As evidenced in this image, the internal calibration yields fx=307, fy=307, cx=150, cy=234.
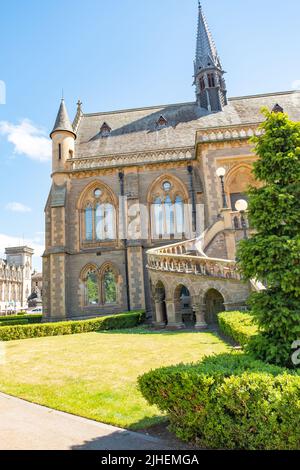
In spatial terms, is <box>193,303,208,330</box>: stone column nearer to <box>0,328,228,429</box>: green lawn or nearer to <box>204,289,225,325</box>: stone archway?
<box>204,289,225,325</box>: stone archway

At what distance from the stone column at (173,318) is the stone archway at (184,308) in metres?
0.06

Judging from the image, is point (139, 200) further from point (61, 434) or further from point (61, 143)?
point (61, 434)

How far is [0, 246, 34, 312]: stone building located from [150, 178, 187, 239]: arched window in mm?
53595

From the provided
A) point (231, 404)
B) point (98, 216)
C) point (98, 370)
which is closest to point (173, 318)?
point (98, 370)

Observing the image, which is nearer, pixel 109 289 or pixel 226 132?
pixel 226 132

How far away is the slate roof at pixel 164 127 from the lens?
2596 cm

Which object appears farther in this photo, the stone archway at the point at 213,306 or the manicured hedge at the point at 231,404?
the stone archway at the point at 213,306

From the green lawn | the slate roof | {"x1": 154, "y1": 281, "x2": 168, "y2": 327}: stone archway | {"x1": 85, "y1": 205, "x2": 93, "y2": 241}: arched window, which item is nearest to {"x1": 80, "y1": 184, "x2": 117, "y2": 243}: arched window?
{"x1": 85, "y1": 205, "x2": 93, "y2": 241}: arched window

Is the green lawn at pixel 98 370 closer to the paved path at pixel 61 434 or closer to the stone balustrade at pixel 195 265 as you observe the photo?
the paved path at pixel 61 434

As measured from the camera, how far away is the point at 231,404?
12.8ft

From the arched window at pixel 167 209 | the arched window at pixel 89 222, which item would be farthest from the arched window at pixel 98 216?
the arched window at pixel 167 209

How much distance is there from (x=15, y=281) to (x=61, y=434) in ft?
246

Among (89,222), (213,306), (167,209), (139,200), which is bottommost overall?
(213,306)

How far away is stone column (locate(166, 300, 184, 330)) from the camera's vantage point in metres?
15.7
